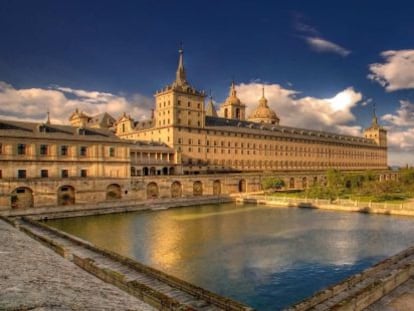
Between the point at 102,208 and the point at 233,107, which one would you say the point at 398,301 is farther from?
the point at 233,107

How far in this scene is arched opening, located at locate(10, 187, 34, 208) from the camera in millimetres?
43688

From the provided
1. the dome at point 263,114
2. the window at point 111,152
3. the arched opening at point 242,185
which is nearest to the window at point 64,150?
the window at point 111,152

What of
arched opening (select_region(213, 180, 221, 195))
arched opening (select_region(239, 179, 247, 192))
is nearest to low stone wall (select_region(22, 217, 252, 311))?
arched opening (select_region(213, 180, 221, 195))

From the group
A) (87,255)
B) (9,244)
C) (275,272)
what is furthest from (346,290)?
(9,244)

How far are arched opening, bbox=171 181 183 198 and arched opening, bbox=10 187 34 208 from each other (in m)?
22.4

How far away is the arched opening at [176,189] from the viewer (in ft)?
196

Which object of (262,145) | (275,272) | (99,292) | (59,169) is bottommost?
(275,272)

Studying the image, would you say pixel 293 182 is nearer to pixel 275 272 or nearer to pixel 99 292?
pixel 275 272

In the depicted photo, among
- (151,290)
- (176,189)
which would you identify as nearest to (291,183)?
(176,189)

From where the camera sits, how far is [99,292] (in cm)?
1283

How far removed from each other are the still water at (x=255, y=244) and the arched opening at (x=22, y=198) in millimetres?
6417

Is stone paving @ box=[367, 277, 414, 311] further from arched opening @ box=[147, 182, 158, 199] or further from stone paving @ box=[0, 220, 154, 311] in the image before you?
arched opening @ box=[147, 182, 158, 199]

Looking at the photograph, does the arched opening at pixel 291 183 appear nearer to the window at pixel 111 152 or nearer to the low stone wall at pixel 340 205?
the low stone wall at pixel 340 205

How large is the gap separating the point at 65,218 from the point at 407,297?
36.8 meters
